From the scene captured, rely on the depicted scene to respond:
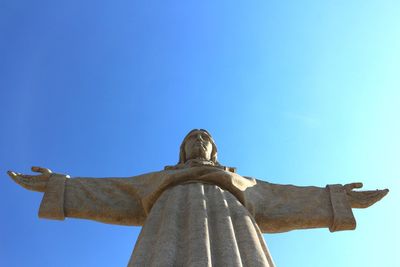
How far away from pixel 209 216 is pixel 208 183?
1308 millimetres

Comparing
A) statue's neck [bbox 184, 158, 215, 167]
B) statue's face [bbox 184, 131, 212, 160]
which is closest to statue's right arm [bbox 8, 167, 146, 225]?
statue's neck [bbox 184, 158, 215, 167]

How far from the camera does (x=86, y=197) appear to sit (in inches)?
362

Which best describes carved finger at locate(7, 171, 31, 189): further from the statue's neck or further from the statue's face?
the statue's face

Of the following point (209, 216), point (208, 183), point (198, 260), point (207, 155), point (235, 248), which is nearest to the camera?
point (198, 260)

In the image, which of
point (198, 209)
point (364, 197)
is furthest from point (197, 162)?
point (364, 197)

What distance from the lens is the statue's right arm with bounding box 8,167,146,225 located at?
895 cm

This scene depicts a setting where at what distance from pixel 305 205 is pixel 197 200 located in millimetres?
2364

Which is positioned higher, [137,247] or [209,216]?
[209,216]

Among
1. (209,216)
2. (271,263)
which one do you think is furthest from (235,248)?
(209,216)

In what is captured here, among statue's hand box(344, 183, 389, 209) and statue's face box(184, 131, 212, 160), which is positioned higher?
statue's face box(184, 131, 212, 160)

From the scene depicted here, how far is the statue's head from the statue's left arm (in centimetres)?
112

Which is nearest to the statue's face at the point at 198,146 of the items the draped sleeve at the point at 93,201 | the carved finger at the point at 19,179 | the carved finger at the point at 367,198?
the draped sleeve at the point at 93,201

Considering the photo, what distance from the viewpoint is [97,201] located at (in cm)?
913

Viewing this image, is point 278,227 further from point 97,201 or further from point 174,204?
point 97,201
